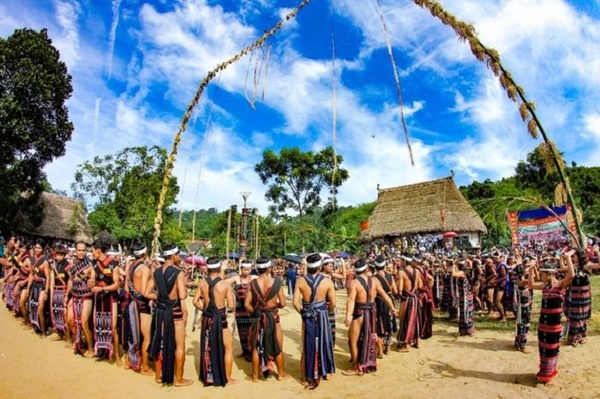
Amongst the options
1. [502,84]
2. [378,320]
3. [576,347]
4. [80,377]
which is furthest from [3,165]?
[576,347]

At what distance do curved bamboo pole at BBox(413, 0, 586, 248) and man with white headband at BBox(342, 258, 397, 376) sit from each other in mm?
4467

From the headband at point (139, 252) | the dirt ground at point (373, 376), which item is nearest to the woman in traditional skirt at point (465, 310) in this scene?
the dirt ground at point (373, 376)

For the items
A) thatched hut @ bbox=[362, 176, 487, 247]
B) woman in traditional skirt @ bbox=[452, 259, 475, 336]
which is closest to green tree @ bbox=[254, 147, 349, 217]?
thatched hut @ bbox=[362, 176, 487, 247]

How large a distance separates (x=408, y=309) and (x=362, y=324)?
6.19ft

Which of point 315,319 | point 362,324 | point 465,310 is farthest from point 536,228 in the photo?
point 315,319

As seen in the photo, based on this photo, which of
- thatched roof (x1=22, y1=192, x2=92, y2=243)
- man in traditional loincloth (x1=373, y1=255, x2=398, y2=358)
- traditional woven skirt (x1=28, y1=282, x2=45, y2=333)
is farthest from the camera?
thatched roof (x1=22, y1=192, x2=92, y2=243)

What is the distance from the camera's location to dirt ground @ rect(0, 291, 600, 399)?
5582mm

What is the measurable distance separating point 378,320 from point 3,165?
22.1m

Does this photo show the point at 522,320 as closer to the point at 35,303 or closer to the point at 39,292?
the point at 39,292

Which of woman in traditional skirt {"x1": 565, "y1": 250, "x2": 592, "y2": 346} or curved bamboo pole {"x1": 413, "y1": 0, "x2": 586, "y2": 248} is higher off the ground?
curved bamboo pole {"x1": 413, "y1": 0, "x2": 586, "y2": 248}

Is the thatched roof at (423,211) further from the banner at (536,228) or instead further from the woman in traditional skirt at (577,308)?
the woman in traditional skirt at (577,308)

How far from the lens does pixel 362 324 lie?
6.63 meters

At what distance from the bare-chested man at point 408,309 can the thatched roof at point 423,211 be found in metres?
20.3

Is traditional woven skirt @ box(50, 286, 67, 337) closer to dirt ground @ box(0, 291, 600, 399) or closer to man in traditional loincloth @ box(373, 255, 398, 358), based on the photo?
dirt ground @ box(0, 291, 600, 399)
